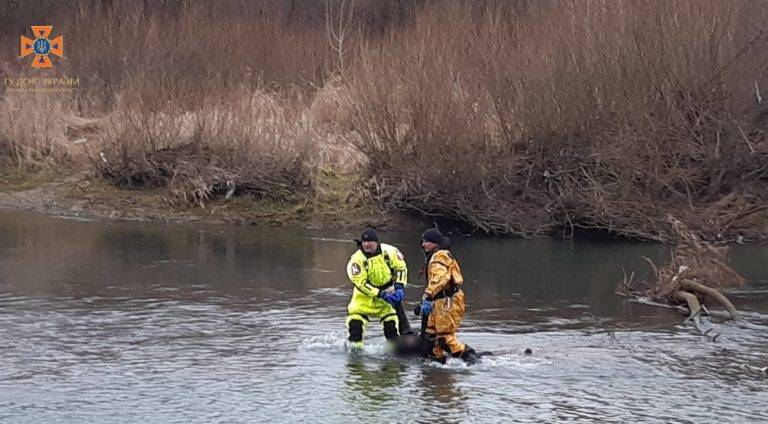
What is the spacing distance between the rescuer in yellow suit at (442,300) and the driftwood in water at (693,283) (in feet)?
15.6

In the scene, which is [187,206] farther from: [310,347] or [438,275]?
[438,275]

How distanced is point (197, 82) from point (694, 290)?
1820 centimetres

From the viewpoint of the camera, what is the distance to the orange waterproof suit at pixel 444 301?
12031 mm

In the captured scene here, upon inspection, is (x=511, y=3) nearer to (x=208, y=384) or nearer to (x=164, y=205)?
(x=164, y=205)

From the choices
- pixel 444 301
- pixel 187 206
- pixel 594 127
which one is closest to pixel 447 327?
pixel 444 301

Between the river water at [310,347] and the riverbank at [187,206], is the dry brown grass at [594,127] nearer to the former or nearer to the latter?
the riverbank at [187,206]

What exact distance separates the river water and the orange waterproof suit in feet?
0.96

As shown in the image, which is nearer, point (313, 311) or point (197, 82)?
point (313, 311)

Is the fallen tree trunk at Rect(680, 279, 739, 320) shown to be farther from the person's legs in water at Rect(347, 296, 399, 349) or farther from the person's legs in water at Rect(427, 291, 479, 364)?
the person's legs in water at Rect(347, 296, 399, 349)

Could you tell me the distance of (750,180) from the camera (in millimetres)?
26000

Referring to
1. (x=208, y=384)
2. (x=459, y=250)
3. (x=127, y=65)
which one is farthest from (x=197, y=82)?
(x=208, y=384)

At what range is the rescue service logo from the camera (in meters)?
35.4

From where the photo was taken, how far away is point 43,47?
119 feet

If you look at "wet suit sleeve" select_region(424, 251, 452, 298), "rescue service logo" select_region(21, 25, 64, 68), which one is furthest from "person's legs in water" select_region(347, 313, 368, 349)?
"rescue service logo" select_region(21, 25, 64, 68)
